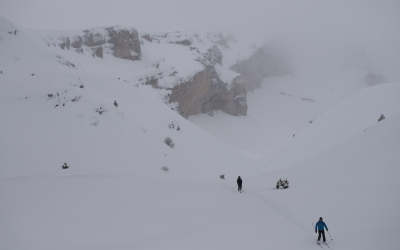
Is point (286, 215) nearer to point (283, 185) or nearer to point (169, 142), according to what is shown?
point (283, 185)

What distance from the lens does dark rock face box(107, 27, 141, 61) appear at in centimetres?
4681

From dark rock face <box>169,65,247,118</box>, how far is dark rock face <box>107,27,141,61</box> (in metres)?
11.0

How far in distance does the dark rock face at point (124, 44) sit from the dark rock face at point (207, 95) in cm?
1099

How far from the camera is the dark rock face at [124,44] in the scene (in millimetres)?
46812

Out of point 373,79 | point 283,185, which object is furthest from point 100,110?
point 373,79

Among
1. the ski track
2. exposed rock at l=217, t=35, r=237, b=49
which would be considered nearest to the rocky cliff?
exposed rock at l=217, t=35, r=237, b=49

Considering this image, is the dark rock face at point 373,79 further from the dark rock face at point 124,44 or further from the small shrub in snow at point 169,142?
the small shrub in snow at point 169,142

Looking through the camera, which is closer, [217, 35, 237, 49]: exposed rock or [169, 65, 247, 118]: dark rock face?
[169, 65, 247, 118]: dark rock face

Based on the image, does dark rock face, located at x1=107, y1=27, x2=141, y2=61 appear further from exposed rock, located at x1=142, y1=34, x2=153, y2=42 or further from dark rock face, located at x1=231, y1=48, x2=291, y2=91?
dark rock face, located at x1=231, y1=48, x2=291, y2=91

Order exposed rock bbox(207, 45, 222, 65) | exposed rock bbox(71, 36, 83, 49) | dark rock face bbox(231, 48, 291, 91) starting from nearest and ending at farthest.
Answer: exposed rock bbox(71, 36, 83, 49)
exposed rock bbox(207, 45, 222, 65)
dark rock face bbox(231, 48, 291, 91)

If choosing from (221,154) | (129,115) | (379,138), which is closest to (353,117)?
(379,138)

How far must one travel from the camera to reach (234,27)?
105312 mm

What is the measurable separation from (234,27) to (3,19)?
92.2 m

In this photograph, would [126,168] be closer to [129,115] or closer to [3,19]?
[129,115]
